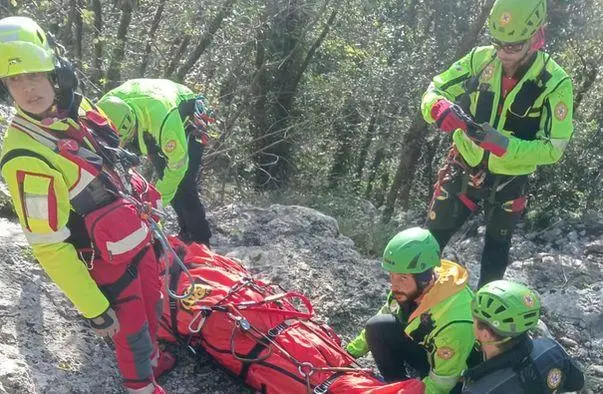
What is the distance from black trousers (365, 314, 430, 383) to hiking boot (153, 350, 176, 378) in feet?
4.02

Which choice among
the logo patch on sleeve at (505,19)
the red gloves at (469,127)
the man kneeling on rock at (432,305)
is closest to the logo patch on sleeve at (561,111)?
the red gloves at (469,127)

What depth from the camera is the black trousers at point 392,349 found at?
3.97 meters

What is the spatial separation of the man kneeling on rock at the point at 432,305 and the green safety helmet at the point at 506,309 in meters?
0.30

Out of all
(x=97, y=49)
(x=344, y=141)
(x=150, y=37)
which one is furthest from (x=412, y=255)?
(x=344, y=141)

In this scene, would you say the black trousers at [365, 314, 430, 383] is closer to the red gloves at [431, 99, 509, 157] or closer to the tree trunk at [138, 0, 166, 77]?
the red gloves at [431, 99, 509, 157]

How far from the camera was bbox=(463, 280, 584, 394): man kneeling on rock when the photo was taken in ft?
10.1

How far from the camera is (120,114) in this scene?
4023 mm

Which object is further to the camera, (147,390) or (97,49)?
(97,49)

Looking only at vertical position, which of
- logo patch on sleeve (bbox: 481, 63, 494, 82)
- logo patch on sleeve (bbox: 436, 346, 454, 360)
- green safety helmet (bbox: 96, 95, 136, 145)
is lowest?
logo patch on sleeve (bbox: 436, 346, 454, 360)

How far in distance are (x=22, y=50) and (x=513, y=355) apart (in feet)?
8.60

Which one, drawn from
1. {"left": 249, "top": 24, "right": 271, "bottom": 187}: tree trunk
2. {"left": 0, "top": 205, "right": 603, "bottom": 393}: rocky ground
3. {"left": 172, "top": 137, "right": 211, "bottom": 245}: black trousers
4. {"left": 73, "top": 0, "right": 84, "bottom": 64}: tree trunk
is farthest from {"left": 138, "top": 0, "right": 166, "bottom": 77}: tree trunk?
{"left": 172, "top": 137, "right": 211, "bottom": 245}: black trousers

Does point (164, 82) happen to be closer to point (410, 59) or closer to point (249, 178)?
point (249, 178)

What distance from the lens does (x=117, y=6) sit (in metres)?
10.4

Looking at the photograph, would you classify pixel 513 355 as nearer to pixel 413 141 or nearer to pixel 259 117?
pixel 259 117
